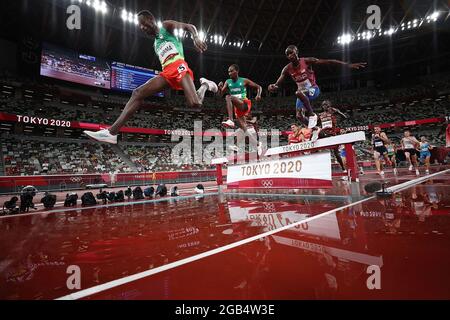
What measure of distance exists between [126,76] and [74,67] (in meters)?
5.27

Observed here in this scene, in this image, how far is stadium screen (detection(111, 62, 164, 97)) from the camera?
27.7 m

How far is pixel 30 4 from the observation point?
66.8 ft

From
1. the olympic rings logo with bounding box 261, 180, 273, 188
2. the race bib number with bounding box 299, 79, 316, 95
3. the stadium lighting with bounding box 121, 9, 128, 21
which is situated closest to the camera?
the race bib number with bounding box 299, 79, 316, 95

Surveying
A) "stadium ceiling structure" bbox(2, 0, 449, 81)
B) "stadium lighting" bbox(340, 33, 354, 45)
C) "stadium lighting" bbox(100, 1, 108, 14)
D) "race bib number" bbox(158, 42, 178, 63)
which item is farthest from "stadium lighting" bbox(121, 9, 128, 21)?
"stadium lighting" bbox(340, 33, 354, 45)

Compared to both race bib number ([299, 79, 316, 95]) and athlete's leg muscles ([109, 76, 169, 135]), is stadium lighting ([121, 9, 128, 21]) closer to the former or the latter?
race bib number ([299, 79, 316, 95])

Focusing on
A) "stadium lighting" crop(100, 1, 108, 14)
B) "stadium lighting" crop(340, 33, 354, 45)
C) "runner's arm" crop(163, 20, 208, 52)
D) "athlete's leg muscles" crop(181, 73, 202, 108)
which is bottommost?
"athlete's leg muscles" crop(181, 73, 202, 108)

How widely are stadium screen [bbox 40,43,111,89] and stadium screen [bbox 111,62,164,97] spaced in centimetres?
64

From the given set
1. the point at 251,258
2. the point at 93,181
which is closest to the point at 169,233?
the point at 251,258

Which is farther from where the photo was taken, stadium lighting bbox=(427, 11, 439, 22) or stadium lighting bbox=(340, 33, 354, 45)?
stadium lighting bbox=(340, 33, 354, 45)

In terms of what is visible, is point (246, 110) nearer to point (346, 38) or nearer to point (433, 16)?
point (346, 38)

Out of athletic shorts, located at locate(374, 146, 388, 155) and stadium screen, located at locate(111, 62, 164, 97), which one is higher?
stadium screen, located at locate(111, 62, 164, 97)

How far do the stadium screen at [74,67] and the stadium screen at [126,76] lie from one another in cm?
64
